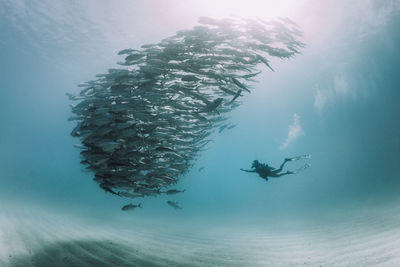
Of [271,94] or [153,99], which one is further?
[271,94]

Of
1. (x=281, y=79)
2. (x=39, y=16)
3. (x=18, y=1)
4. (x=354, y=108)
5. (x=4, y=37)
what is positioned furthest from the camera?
(x=354, y=108)

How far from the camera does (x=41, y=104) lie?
202 ft

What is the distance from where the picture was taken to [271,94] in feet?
143

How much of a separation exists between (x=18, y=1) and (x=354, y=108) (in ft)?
167

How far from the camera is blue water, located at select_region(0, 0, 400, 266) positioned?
1805cm

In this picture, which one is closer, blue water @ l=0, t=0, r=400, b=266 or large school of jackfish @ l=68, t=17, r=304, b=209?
large school of jackfish @ l=68, t=17, r=304, b=209

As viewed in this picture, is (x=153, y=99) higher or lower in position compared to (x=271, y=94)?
lower

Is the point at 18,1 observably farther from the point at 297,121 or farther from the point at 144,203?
the point at 297,121

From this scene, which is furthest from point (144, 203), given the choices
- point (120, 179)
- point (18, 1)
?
point (120, 179)

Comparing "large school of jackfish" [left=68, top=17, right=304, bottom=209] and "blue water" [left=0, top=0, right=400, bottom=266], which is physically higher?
"blue water" [left=0, top=0, right=400, bottom=266]

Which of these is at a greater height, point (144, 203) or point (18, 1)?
point (18, 1)

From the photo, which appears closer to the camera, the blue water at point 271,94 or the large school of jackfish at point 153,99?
the large school of jackfish at point 153,99

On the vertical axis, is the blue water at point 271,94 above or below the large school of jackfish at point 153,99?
above

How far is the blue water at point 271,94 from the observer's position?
18047mm
